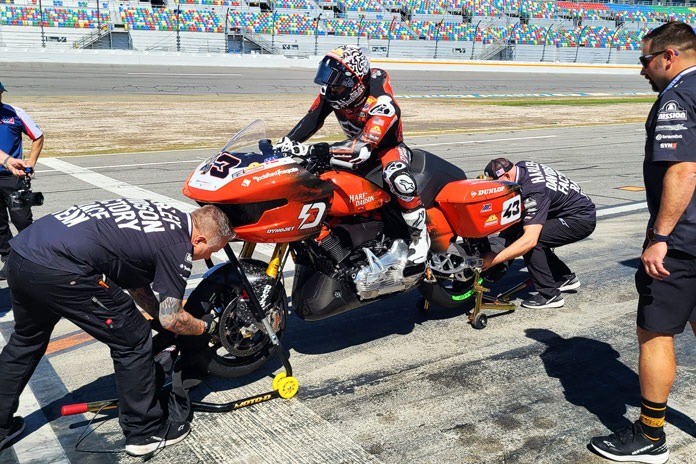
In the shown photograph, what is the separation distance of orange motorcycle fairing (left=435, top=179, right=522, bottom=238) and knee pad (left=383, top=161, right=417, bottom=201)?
0.65 m

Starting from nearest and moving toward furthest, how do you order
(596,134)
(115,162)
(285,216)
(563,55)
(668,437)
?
(668,437) < (285,216) < (115,162) < (596,134) < (563,55)

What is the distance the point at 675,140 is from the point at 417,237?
2.07m

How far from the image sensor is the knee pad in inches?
189

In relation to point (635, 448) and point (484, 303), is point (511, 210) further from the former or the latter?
point (635, 448)

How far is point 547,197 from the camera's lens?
5898 millimetres

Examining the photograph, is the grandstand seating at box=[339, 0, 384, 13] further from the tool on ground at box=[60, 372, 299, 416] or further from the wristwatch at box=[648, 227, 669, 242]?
the wristwatch at box=[648, 227, 669, 242]

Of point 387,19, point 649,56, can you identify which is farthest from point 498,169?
point 387,19

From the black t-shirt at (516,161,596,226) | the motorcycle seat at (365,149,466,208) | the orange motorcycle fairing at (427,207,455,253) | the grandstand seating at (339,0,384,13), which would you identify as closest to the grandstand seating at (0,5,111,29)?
the grandstand seating at (339,0,384,13)

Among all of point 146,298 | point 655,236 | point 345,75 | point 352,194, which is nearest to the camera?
point 655,236

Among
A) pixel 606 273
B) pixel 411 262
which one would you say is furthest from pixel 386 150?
pixel 606 273

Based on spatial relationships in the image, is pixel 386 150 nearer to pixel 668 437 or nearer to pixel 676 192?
pixel 676 192

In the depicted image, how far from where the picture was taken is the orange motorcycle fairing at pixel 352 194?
4.70 metres

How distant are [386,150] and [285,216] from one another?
1.22m

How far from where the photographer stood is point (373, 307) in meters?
5.95
